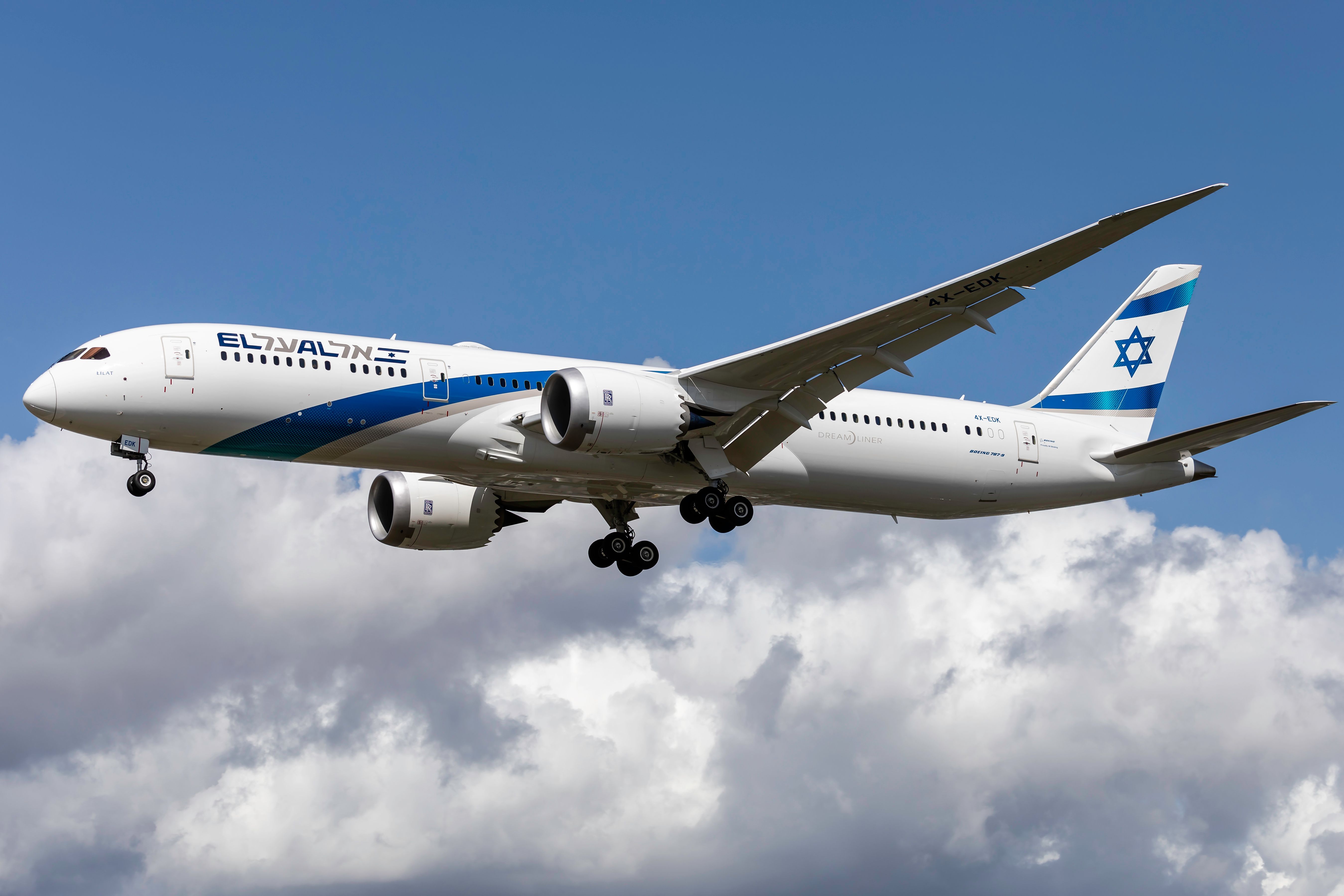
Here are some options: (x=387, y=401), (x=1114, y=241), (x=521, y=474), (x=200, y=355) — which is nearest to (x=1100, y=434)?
(x=1114, y=241)

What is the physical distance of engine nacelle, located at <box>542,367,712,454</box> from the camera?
3031 centimetres

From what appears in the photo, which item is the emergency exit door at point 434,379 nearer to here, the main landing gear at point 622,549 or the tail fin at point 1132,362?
the main landing gear at point 622,549

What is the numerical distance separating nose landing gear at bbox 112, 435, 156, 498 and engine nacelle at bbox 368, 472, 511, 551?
33.2 ft

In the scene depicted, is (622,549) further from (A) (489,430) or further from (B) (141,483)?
(B) (141,483)

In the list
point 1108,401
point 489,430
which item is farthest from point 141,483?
point 1108,401

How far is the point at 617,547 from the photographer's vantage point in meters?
38.6

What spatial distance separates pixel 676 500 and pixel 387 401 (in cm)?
897

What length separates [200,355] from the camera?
29578 mm

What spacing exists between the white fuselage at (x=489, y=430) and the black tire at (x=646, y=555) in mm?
2013

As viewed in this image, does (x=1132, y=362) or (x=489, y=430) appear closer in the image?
(x=489, y=430)

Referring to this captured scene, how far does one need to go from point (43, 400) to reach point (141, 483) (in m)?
2.55

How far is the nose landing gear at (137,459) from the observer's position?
96.6 ft

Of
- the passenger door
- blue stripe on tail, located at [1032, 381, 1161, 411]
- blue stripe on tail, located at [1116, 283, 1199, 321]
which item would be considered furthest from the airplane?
blue stripe on tail, located at [1116, 283, 1199, 321]

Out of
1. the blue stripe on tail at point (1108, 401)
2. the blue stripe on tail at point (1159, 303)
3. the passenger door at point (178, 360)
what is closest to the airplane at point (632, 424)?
the passenger door at point (178, 360)
